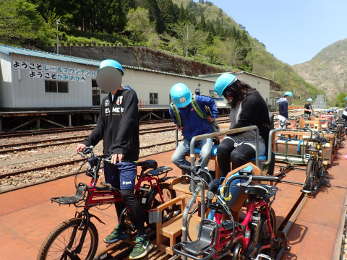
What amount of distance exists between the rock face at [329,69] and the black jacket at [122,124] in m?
143

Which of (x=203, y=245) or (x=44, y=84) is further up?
(x=44, y=84)

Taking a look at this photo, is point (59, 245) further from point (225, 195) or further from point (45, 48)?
point (45, 48)

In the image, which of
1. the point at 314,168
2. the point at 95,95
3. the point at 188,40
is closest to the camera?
the point at 314,168

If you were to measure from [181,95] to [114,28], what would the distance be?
5452cm

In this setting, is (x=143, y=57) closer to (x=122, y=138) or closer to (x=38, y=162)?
(x=38, y=162)

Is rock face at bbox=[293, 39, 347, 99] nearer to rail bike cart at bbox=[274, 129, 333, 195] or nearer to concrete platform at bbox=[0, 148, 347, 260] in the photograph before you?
rail bike cart at bbox=[274, 129, 333, 195]

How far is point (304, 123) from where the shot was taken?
978 cm

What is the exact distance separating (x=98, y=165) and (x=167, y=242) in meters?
1.21

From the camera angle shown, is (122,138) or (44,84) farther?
(44,84)

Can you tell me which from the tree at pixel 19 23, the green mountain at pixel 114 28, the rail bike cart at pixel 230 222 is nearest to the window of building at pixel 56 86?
the tree at pixel 19 23

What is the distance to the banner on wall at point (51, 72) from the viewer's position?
53.0ft

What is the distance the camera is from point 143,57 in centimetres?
4406

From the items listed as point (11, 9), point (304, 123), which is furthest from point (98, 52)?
point (304, 123)

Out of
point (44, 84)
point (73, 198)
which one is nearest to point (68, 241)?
point (73, 198)
